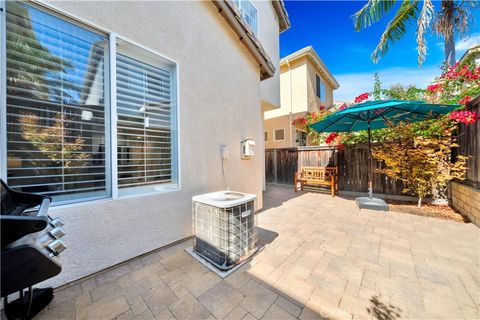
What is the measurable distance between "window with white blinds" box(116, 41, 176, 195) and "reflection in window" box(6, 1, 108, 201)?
0.23 meters

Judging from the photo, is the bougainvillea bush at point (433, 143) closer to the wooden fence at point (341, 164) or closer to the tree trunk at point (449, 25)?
the wooden fence at point (341, 164)

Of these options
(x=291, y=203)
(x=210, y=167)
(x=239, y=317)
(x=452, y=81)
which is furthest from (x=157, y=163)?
(x=452, y=81)

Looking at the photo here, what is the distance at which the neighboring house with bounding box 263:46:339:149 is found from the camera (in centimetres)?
1051

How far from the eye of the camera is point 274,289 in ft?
6.52

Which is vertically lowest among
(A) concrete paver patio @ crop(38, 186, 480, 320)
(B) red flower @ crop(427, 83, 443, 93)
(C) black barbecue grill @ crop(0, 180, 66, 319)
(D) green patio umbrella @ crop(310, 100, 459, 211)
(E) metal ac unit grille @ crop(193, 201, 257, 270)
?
(A) concrete paver patio @ crop(38, 186, 480, 320)

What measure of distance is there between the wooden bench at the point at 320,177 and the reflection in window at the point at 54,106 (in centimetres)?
629

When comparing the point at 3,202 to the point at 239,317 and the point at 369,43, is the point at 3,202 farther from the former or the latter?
the point at 369,43

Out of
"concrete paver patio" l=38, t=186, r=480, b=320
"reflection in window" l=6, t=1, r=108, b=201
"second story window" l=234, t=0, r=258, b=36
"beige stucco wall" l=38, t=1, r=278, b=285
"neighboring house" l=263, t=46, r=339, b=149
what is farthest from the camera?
"neighboring house" l=263, t=46, r=339, b=149

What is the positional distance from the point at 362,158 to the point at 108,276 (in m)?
7.09

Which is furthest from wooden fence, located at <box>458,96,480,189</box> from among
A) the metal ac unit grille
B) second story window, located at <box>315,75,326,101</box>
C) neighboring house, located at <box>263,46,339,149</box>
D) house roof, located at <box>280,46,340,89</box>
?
second story window, located at <box>315,75,326,101</box>

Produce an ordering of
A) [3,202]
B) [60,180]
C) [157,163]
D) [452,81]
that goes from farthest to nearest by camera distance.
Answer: [452,81], [157,163], [60,180], [3,202]

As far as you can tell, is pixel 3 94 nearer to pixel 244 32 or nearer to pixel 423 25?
pixel 244 32

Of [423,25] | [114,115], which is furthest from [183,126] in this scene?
[423,25]

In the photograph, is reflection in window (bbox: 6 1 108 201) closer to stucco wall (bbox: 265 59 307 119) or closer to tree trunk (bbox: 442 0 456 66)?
stucco wall (bbox: 265 59 307 119)
